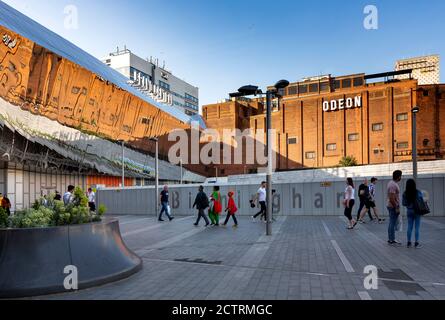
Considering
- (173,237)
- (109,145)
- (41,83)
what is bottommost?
(173,237)

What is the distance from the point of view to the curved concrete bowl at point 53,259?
Result: 219 inches

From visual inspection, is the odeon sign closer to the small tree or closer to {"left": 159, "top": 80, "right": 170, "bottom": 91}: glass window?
the small tree

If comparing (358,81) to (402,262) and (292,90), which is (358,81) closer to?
(292,90)

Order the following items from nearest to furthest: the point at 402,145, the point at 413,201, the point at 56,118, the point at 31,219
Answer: the point at 31,219, the point at 413,201, the point at 56,118, the point at 402,145

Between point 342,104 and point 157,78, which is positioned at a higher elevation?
point 157,78

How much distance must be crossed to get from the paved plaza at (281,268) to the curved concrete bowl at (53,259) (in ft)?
Result: 0.73

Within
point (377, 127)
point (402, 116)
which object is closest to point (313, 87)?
point (377, 127)

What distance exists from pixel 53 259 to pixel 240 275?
10.6 feet

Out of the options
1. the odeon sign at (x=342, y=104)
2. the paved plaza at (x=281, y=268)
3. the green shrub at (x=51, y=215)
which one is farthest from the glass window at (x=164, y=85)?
the green shrub at (x=51, y=215)

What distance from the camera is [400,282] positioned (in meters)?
5.90

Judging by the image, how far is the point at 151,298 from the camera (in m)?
5.30

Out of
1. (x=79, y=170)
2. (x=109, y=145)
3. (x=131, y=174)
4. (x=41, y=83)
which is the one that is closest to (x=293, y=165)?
(x=131, y=174)
